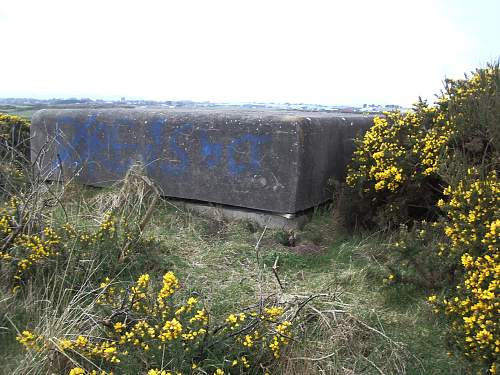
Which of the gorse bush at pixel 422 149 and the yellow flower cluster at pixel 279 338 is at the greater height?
the gorse bush at pixel 422 149

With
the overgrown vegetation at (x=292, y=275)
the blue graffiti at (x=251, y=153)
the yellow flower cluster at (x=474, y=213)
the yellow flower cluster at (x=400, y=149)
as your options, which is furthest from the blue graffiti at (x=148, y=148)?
the yellow flower cluster at (x=474, y=213)

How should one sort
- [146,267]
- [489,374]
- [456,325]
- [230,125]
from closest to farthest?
[489,374] → [456,325] → [146,267] → [230,125]

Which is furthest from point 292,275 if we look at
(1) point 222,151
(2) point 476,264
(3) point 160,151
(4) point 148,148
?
(4) point 148,148

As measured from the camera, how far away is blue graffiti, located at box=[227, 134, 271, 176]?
4.97m

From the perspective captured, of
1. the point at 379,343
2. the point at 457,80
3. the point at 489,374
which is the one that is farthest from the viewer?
the point at 457,80

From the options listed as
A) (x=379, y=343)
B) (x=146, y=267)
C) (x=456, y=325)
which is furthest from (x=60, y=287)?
(x=456, y=325)

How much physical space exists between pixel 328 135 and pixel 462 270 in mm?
2318

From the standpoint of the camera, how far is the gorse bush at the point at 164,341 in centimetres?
246

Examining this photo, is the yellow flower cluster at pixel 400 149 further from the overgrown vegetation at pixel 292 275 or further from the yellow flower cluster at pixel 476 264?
the yellow flower cluster at pixel 476 264

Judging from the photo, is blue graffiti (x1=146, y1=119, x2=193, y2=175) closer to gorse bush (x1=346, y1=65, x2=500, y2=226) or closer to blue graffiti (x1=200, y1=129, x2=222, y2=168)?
blue graffiti (x1=200, y1=129, x2=222, y2=168)

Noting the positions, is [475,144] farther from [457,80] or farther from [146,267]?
[146,267]

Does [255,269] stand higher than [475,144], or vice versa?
[475,144]

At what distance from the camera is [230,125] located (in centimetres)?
512

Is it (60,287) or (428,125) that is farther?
(428,125)
